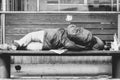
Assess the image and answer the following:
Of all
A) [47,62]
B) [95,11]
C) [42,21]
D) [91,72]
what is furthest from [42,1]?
[91,72]

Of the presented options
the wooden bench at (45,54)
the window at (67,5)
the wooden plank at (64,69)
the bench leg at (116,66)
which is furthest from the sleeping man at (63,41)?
the window at (67,5)

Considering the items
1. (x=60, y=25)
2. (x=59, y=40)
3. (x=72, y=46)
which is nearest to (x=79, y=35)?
(x=72, y=46)

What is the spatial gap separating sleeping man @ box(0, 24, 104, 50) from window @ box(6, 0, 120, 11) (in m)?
2.27

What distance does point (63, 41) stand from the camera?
6.23 meters

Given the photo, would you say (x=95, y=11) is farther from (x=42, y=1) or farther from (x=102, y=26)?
(x=42, y=1)

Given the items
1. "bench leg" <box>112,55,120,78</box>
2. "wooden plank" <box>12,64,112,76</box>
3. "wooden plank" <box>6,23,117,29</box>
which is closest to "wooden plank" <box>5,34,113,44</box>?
"wooden plank" <box>6,23,117,29</box>

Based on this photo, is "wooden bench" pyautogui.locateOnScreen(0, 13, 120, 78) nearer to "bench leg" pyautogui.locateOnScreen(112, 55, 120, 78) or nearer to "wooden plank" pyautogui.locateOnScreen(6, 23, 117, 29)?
"wooden plank" pyautogui.locateOnScreen(6, 23, 117, 29)

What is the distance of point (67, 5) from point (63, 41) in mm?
2710

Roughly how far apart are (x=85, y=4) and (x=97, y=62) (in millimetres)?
1692

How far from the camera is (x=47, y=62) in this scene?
300 inches

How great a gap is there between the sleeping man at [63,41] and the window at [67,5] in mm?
2274

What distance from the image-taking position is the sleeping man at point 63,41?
6129 mm

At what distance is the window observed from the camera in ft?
28.7

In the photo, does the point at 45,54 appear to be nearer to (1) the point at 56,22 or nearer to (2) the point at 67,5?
(1) the point at 56,22
